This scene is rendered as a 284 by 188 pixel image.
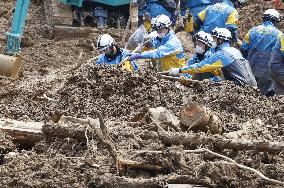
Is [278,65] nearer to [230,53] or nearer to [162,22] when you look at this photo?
[230,53]

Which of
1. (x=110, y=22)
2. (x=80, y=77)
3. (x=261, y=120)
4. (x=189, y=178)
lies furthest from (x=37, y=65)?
(x=189, y=178)

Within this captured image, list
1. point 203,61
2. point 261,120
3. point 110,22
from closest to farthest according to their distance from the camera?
point 261,120 < point 203,61 < point 110,22

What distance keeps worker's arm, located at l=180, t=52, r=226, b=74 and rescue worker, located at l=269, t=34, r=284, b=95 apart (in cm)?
136

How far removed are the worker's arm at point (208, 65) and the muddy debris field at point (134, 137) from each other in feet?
1.83

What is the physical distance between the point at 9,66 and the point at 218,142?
558 centimetres

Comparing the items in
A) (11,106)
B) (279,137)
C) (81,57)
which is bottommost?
(81,57)

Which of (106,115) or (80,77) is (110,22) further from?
(106,115)

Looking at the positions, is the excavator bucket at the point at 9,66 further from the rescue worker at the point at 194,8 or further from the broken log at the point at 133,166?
the broken log at the point at 133,166

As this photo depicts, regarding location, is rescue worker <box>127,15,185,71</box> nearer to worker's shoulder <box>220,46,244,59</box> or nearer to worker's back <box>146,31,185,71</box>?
worker's back <box>146,31,185,71</box>

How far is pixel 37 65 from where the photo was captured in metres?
11.8

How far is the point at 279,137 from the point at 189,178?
1.58 meters

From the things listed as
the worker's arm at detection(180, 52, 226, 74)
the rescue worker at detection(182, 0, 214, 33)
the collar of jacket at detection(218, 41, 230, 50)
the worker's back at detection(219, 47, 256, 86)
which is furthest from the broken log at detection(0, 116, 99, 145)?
the rescue worker at detection(182, 0, 214, 33)

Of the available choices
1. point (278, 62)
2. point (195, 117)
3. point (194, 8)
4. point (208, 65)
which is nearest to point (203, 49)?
point (208, 65)

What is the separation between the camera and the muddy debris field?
5207mm
